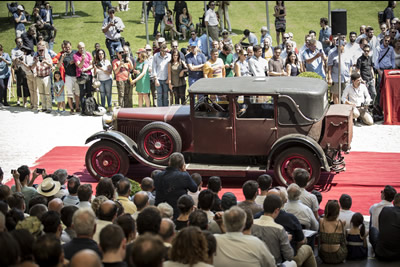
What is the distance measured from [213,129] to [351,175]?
3.03 meters

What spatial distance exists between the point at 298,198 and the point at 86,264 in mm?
4696

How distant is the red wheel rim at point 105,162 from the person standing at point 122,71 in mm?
5281

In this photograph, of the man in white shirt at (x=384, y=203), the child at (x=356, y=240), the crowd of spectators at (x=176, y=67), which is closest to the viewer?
the child at (x=356, y=240)

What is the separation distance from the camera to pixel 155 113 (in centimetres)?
1389

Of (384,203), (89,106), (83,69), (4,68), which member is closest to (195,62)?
(83,69)

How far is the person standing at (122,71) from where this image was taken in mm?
18703

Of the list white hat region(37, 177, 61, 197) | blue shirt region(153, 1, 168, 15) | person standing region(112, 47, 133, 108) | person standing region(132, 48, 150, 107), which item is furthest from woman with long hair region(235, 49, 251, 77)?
blue shirt region(153, 1, 168, 15)

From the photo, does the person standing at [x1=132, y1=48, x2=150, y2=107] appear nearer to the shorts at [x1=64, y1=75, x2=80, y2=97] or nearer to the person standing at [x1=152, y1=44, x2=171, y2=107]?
the person standing at [x1=152, y1=44, x2=171, y2=107]

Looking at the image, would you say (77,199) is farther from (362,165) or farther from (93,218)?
(362,165)

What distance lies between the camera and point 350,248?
954 centimetres

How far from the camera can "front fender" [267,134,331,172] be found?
41.4ft

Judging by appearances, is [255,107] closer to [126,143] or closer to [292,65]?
[126,143]

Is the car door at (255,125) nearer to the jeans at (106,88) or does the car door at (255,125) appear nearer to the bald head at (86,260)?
the jeans at (106,88)

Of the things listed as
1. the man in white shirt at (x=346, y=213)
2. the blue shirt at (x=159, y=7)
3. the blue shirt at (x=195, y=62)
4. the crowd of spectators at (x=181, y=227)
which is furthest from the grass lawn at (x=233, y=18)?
the man in white shirt at (x=346, y=213)
